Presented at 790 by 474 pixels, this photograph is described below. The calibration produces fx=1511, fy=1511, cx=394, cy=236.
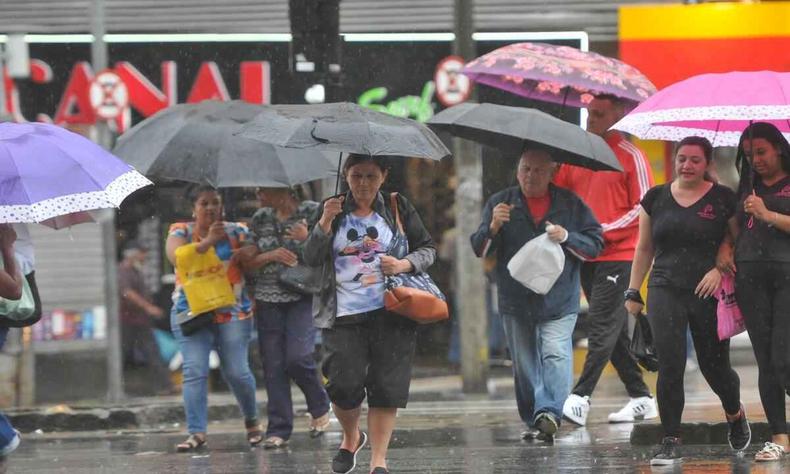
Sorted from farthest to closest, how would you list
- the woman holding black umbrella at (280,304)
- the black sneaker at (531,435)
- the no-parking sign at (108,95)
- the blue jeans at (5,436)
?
the no-parking sign at (108,95) < the woman holding black umbrella at (280,304) < the black sneaker at (531,435) < the blue jeans at (5,436)

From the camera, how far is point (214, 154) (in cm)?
912

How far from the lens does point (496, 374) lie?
15984mm

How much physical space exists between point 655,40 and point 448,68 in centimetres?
261

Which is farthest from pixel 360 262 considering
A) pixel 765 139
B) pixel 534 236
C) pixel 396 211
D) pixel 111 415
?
pixel 111 415

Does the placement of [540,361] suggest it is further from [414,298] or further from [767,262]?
[414,298]

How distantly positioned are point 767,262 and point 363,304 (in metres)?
2.10

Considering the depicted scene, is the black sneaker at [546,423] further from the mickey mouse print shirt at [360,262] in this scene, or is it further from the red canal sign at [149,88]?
the red canal sign at [149,88]

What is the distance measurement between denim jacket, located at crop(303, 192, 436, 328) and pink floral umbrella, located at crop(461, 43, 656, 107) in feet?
7.18

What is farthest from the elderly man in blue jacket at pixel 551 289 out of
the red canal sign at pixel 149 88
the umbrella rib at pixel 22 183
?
the red canal sign at pixel 149 88

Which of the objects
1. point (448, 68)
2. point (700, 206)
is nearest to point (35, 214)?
point (700, 206)

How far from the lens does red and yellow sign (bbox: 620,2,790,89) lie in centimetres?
1576

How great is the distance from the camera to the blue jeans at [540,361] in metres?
8.95

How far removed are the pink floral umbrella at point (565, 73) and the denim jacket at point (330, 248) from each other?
219cm

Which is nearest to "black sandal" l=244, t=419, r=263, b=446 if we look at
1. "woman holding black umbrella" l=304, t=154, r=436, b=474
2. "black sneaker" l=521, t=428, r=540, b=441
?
"black sneaker" l=521, t=428, r=540, b=441
